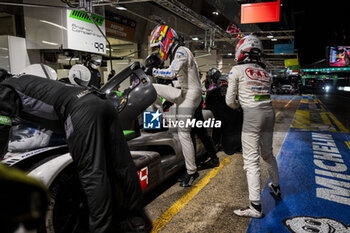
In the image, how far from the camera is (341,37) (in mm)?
38219

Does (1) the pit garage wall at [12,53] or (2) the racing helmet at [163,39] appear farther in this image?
(1) the pit garage wall at [12,53]

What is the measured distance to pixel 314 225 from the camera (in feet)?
7.67

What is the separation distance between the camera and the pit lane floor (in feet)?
7.84

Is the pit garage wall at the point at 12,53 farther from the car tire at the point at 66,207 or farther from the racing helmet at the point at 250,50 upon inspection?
the racing helmet at the point at 250,50

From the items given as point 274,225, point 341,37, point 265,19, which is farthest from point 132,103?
point 341,37

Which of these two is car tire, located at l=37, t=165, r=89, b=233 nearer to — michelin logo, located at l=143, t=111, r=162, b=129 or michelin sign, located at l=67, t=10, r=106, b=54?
michelin logo, located at l=143, t=111, r=162, b=129

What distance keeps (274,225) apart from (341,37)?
46.5 m

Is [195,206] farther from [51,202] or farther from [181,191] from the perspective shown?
[51,202]

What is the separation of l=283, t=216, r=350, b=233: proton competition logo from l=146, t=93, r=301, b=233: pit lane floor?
1.41ft

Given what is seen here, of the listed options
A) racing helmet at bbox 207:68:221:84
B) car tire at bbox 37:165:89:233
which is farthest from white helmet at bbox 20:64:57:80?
racing helmet at bbox 207:68:221:84

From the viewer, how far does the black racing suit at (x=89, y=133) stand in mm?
1646

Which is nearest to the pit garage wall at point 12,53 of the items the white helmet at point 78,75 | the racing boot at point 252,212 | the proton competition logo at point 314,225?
the white helmet at point 78,75

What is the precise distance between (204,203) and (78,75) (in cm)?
219

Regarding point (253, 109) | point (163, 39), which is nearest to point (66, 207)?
point (253, 109)
